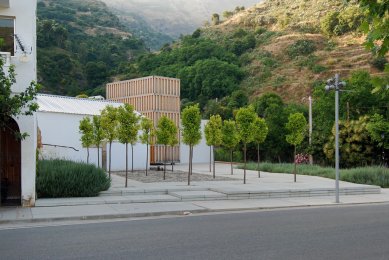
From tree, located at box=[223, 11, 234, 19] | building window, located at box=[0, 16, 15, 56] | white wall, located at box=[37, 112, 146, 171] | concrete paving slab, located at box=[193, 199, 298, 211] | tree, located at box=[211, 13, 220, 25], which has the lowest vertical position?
concrete paving slab, located at box=[193, 199, 298, 211]

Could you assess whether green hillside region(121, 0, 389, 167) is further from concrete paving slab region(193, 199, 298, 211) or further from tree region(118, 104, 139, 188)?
tree region(118, 104, 139, 188)

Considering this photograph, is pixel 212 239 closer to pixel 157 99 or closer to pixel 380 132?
pixel 380 132

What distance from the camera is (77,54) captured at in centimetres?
8231

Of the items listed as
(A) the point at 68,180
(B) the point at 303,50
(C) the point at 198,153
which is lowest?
(A) the point at 68,180

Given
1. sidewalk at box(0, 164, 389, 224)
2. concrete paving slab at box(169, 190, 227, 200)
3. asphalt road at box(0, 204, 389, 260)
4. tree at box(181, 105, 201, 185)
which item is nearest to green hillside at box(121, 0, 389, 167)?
sidewalk at box(0, 164, 389, 224)

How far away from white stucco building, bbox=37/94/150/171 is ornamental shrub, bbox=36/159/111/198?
921cm

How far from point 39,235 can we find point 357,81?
3196 centimetres

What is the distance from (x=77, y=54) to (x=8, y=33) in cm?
6828

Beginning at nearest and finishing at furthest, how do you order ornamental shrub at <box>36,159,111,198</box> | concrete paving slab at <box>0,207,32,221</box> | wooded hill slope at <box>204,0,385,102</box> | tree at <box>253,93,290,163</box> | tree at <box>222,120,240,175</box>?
concrete paving slab at <box>0,207,32,221</box> < ornamental shrub at <box>36,159,111,198</box> < tree at <box>222,120,240,175</box> < tree at <box>253,93,290,163</box> < wooded hill slope at <box>204,0,385,102</box>

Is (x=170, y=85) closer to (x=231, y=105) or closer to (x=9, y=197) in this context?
(x=231, y=105)

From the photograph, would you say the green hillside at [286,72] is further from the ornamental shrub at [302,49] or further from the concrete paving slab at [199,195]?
the concrete paving slab at [199,195]

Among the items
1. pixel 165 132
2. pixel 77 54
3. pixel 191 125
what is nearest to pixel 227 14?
pixel 77 54

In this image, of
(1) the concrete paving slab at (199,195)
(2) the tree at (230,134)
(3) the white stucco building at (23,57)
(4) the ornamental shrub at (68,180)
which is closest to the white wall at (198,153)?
(2) the tree at (230,134)

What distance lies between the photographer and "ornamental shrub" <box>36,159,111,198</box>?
18.2 m
